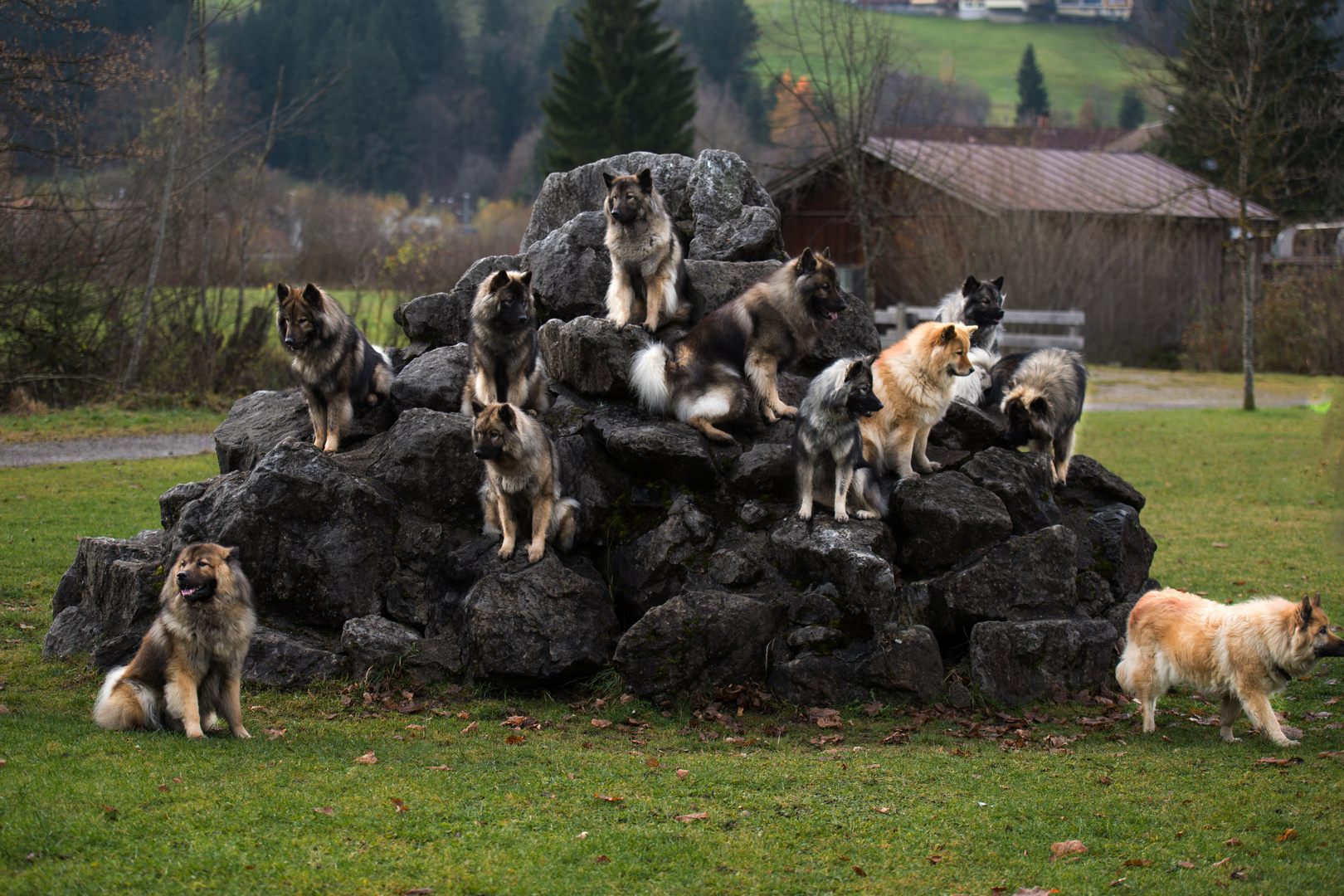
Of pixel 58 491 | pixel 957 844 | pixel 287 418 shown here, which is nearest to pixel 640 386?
pixel 287 418

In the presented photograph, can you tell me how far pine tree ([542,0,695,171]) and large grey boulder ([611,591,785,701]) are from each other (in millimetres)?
38107

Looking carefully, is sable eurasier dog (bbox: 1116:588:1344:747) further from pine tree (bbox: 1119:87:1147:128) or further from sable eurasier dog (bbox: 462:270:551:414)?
pine tree (bbox: 1119:87:1147:128)

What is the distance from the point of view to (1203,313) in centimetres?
3209

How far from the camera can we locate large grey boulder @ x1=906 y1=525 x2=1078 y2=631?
8125 millimetres

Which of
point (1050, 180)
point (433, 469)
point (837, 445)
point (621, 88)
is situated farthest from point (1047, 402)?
point (621, 88)

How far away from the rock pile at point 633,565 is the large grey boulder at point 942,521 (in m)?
0.02

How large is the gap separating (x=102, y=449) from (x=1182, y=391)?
26246 mm

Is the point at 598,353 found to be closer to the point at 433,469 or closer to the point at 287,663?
the point at 433,469

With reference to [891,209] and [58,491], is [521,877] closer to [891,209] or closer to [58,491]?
[58,491]

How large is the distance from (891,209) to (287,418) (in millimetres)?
18820

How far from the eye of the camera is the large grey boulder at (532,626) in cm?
769

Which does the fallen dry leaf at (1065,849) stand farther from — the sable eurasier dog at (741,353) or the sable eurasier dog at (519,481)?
the sable eurasier dog at (741,353)

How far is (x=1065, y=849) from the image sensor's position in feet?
16.4

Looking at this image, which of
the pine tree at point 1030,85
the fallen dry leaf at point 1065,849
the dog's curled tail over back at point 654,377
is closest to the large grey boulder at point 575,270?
the dog's curled tail over back at point 654,377
